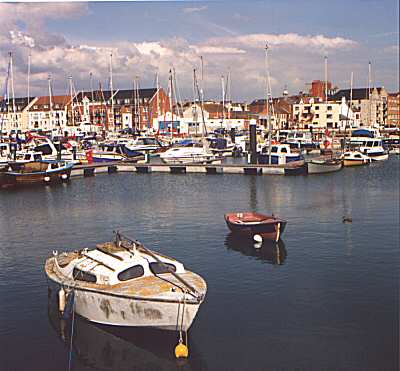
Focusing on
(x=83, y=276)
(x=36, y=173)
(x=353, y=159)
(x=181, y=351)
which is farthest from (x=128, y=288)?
(x=353, y=159)

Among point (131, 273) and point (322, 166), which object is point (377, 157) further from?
point (131, 273)

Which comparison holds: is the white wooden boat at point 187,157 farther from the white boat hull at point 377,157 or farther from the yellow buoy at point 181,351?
the yellow buoy at point 181,351

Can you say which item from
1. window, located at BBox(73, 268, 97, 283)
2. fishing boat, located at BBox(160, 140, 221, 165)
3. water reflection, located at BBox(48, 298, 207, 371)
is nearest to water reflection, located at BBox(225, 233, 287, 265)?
water reflection, located at BBox(48, 298, 207, 371)

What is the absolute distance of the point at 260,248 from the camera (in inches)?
1256

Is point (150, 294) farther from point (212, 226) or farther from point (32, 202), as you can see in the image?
point (32, 202)

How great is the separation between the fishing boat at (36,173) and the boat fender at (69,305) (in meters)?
41.1

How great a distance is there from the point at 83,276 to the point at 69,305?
1.25 metres

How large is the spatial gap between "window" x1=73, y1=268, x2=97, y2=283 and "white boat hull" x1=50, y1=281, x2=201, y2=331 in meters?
0.57

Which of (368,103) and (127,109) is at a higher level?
(368,103)

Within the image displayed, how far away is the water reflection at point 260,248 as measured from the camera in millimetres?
29795

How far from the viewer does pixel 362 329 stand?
20.2 meters

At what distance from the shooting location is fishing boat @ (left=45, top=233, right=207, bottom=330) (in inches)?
718

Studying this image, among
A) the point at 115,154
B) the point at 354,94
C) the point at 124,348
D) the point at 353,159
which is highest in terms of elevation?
the point at 354,94

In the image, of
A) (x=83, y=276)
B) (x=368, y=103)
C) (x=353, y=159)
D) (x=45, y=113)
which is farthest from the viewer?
(x=368, y=103)
